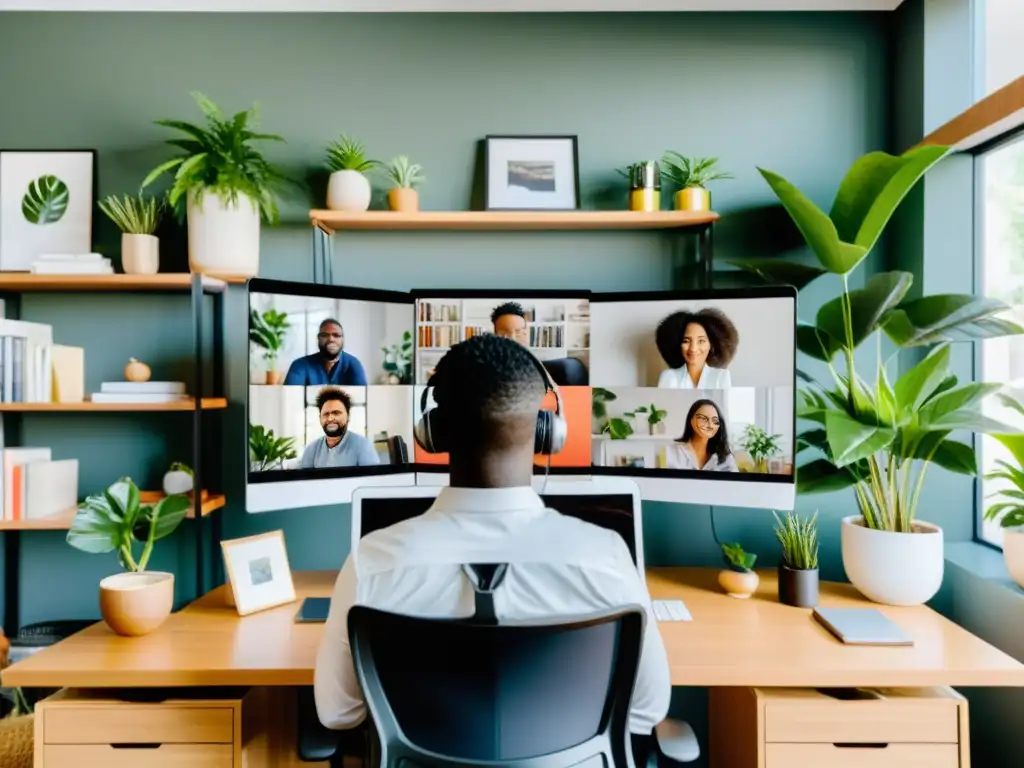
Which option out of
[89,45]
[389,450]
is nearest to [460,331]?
[389,450]

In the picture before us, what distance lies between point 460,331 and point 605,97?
0.99 metres

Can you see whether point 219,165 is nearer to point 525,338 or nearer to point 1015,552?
point 525,338

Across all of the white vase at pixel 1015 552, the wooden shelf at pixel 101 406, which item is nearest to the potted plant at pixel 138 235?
the wooden shelf at pixel 101 406

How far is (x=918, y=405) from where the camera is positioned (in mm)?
1786

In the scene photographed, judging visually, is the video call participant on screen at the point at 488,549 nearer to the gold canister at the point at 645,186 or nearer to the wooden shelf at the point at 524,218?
the wooden shelf at the point at 524,218

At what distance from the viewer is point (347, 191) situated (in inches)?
83.4

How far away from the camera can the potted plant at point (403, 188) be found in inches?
84.5

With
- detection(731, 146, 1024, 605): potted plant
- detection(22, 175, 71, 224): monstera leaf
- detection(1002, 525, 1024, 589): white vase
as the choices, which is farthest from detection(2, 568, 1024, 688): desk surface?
detection(22, 175, 71, 224): monstera leaf

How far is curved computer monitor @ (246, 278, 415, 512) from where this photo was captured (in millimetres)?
1768

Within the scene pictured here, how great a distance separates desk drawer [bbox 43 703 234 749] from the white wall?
4.15 feet

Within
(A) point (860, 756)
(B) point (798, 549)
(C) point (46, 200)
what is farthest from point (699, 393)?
(C) point (46, 200)

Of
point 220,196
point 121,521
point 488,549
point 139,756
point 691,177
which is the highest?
point 691,177

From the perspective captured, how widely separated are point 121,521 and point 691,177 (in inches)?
74.1

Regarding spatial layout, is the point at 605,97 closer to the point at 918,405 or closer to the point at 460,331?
the point at 460,331
